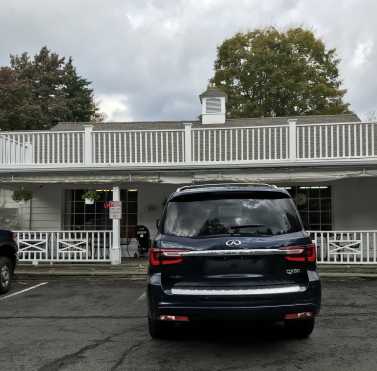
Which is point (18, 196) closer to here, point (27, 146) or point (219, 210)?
point (27, 146)

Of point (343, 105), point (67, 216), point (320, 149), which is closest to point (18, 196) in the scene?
point (67, 216)

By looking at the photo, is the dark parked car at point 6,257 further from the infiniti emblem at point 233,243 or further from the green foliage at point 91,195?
the infiniti emblem at point 233,243

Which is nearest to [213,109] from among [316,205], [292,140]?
[316,205]

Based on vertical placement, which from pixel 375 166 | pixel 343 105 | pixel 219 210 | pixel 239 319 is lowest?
pixel 239 319

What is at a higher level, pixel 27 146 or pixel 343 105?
pixel 343 105

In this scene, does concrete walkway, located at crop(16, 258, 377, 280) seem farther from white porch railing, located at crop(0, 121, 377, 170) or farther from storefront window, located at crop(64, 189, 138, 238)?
storefront window, located at crop(64, 189, 138, 238)

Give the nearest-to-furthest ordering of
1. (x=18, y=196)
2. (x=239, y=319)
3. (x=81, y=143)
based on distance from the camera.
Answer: (x=239, y=319) < (x=81, y=143) < (x=18, y=196)

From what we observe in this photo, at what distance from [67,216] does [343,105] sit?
2414 centimetres

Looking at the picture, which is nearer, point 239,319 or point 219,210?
point 239,319

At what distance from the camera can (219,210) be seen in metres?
5.45

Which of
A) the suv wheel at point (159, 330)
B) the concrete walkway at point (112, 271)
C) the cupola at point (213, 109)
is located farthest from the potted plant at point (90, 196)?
the suv wheel at point (159, 330)

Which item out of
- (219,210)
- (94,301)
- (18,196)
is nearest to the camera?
(219,210)

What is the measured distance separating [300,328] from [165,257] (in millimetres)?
2041

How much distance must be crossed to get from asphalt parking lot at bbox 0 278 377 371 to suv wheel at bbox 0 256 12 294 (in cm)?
79
